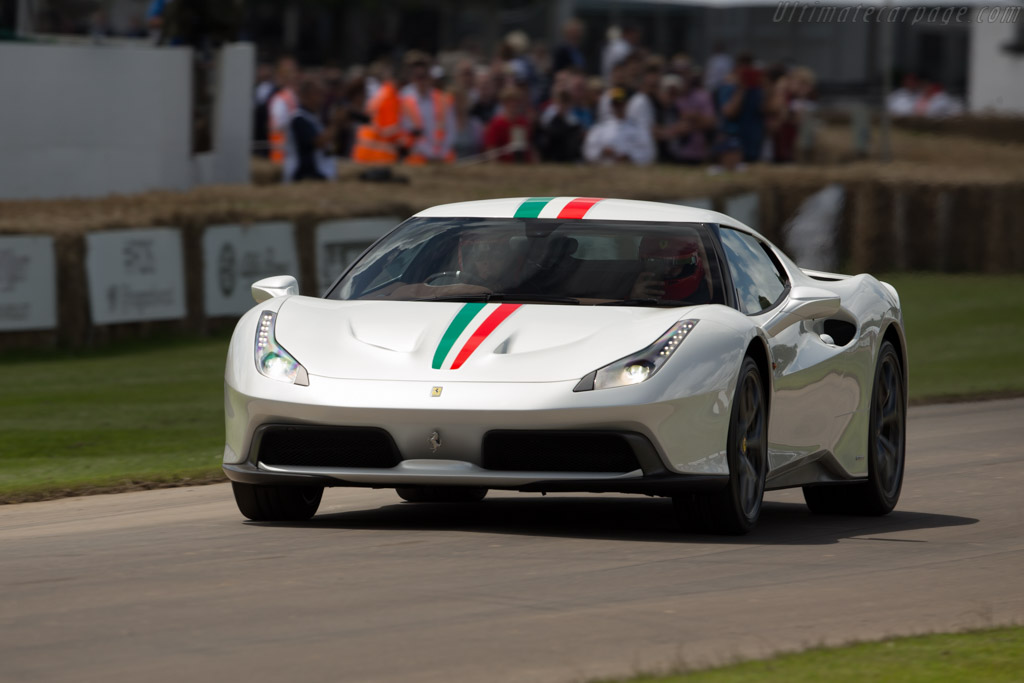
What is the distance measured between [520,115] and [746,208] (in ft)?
10.5

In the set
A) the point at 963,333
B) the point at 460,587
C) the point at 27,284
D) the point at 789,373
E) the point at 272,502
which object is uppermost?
the point at 789,373

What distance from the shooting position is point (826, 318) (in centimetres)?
871

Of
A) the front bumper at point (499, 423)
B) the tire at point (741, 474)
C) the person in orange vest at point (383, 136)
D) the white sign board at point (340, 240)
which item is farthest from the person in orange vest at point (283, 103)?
the front bumper at point (499, 423)

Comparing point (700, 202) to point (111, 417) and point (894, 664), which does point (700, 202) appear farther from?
point (894, 664)

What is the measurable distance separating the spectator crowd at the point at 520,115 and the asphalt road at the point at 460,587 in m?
13.5

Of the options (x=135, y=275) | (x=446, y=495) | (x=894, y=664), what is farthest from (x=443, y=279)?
(x=135, y=275)

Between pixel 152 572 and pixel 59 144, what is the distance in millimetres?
15224

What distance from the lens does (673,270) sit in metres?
8.03

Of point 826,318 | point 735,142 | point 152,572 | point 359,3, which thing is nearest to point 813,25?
point 359,3

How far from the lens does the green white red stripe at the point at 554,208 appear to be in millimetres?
8328

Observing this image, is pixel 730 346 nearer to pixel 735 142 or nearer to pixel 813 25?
pixel 735 142

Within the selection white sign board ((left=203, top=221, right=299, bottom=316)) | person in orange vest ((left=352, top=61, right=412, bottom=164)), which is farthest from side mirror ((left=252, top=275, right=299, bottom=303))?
A: person in orange vest ((left=352, top=61, right=412, bottom=164))

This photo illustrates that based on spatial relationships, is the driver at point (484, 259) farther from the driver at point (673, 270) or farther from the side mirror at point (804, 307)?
the side mirror at point (804, 307)

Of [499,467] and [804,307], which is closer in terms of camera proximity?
[499,467]
